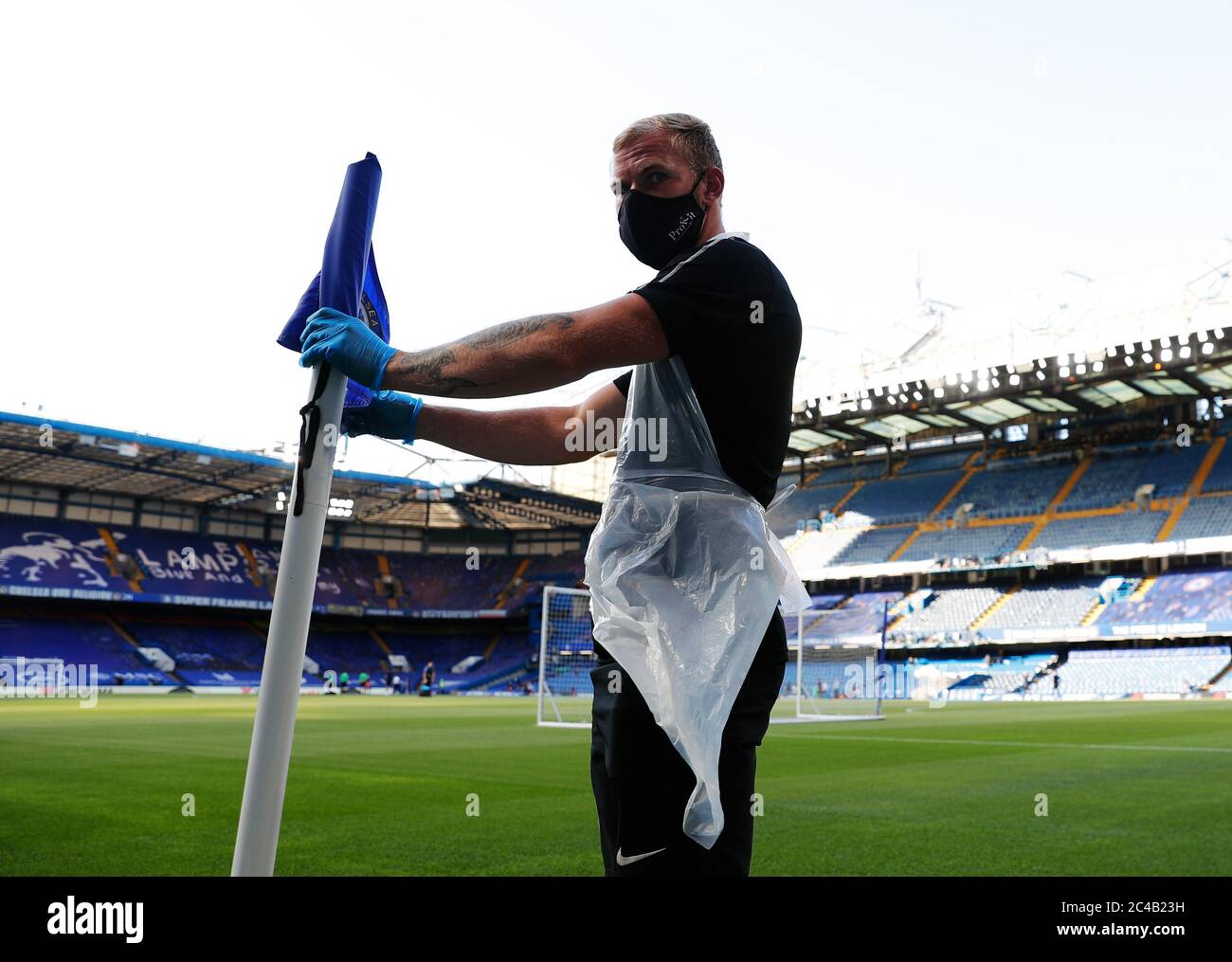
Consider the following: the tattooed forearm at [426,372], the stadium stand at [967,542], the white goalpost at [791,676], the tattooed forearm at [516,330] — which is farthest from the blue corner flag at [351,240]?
the stadium stand at [967,542]

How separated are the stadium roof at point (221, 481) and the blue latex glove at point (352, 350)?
35786mm

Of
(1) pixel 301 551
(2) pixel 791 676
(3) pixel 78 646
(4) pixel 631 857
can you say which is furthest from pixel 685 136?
(3) pixel 78 646

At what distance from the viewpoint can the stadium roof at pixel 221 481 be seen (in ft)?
127

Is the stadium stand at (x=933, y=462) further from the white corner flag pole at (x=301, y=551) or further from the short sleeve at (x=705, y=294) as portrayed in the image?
the white corner flag pole at (x=301, y=551)

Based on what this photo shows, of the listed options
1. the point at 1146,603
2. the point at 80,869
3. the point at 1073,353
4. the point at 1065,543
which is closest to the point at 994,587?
the point at 1065,543

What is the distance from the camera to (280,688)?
1.94 meters

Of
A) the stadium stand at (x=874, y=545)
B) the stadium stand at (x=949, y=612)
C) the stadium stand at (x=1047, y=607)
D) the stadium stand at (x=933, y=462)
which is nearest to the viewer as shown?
the stadium stand at (x=1047, y=607)

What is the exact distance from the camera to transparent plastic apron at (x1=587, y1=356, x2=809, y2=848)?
1.92 m

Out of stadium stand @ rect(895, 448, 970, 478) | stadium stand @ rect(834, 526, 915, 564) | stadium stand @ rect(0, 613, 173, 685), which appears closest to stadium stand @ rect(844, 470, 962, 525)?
stadium stand @ rect(895, 448, 970, 478)

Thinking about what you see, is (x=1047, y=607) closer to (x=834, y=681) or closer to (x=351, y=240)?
(x=834, y=681)

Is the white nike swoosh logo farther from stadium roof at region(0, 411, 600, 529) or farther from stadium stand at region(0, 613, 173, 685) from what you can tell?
stadium stand at region(0, 613, 173, 685)

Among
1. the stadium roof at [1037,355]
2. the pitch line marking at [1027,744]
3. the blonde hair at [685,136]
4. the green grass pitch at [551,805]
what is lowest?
the pitch line marking at [1027,744]

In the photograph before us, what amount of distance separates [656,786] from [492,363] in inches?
33.6
